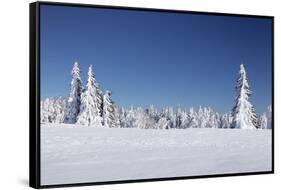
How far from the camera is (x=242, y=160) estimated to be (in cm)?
→ 1055

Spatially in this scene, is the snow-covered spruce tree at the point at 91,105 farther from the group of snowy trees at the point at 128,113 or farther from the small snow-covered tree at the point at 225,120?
the small snow-covered tree at the point at 225,120

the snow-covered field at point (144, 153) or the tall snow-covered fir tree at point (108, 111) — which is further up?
the tall snow-covered fir tree at point (108, 111)

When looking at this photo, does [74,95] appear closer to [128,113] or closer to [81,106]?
[81,106]

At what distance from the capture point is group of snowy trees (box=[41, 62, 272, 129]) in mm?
9273

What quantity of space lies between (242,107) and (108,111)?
82.8 inches

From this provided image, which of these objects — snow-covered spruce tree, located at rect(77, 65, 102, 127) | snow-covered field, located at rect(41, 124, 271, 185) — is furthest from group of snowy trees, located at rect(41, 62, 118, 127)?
snow-covered field, located at rect(41, 124, 271, 185)

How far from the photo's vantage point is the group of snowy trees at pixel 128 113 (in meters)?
9.27

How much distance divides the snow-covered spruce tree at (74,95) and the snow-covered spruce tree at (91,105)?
8 centimetres

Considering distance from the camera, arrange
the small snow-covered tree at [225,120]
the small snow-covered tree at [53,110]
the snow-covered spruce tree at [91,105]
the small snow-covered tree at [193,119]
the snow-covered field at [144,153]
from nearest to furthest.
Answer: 1. the small snow-covered tree at [53,110]
2. the snow-covered field at [144,153]
3. the snow-covered spruce tree at [91,105]
4. the small snow-covered tree at [193,119]
5. the small snow-covered tree at [225,120]

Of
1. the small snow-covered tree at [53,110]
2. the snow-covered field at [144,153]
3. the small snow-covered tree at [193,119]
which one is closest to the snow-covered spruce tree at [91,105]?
the snow-covered field at [144,153]

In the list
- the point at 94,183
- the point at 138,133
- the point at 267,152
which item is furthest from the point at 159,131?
the point at 267,152

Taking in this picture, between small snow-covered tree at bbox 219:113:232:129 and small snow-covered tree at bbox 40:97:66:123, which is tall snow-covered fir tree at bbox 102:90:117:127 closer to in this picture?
small snow-covered tree at bbox 40:97:66:123

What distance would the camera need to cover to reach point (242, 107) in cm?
1052

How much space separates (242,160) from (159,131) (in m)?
1.43
